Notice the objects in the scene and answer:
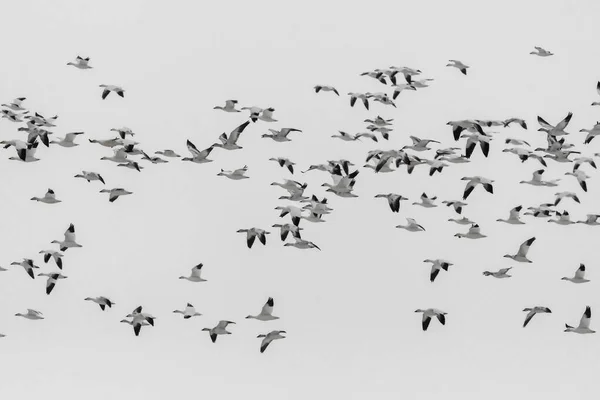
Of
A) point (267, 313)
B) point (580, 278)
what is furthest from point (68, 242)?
point (580, 278)

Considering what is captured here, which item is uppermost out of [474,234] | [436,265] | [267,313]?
[474,234]

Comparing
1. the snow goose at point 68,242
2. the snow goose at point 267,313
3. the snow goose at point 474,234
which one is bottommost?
the snow goose at point 267,313

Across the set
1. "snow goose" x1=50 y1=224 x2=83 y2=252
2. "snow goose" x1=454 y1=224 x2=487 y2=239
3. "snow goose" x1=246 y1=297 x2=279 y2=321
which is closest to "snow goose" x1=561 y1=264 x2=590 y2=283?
"snow goose" x1=454 y1=224 x2=487 y2=239

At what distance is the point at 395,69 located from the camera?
41.1 m

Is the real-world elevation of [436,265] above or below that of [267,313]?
above

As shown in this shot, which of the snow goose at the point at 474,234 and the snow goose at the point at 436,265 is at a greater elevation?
the snow goose at the point at 474,234

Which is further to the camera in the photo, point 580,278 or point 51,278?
point 51,278

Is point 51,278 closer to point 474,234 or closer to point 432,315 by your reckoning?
point 432,315

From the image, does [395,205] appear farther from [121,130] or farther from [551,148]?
[121,130]

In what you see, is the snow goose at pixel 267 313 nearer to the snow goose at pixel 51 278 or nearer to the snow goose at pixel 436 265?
the snow goose at pixel 436 265

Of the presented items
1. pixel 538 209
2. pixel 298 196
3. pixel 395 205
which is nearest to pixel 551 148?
pixel 538 209

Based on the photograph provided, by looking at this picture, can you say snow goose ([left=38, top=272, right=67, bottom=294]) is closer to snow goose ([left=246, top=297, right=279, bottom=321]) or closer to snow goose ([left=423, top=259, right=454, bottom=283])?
snow goose ([left=246, top=297, right=279, bottom=321])

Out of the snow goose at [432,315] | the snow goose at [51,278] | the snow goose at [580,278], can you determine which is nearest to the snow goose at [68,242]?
the snow goose at [51,278]

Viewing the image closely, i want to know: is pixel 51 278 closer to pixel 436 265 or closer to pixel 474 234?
pixel 436 265
